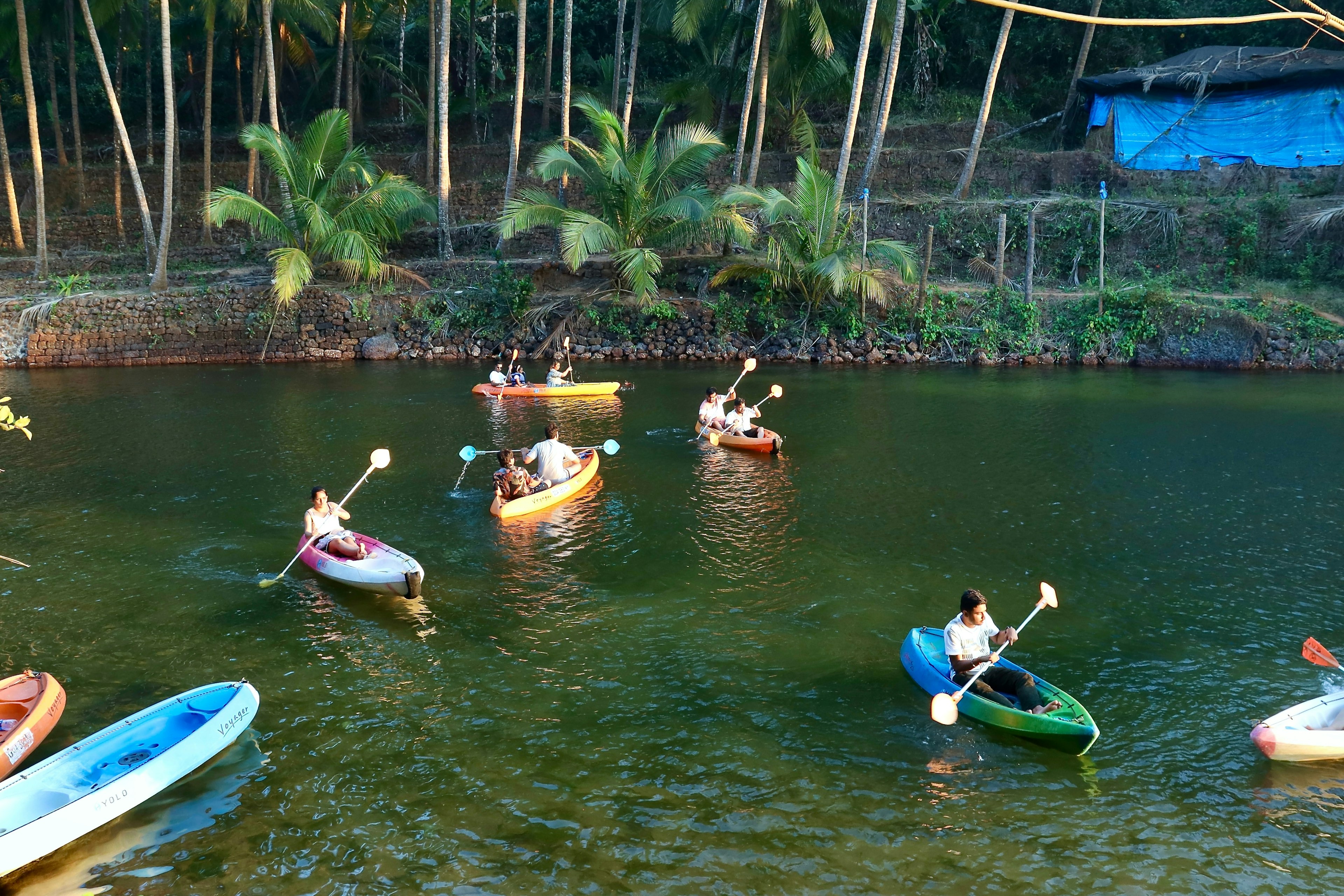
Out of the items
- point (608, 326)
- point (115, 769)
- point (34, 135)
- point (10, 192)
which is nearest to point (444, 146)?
point (608, 326)

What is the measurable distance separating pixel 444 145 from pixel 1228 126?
2300 cm

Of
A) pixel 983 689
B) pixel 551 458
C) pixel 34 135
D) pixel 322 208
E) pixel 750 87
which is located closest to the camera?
pixel 983 689

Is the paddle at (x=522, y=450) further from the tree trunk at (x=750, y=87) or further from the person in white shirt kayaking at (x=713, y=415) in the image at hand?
the tree trunk at (x=750, y=87)

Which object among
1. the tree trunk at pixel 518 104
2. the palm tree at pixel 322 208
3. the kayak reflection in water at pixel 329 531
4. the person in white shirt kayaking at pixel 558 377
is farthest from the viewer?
the tree trunk at pixel 518 104

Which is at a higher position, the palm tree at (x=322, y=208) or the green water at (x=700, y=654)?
the palm tree at (x=322, y=208)

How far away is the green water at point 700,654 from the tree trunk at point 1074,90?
17.9 meters

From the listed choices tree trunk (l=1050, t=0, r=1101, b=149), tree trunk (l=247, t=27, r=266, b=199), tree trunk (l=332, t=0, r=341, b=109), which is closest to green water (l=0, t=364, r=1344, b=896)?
tree trunk (l=247, t=27, r=266, b=199)

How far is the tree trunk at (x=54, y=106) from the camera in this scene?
33.2 m

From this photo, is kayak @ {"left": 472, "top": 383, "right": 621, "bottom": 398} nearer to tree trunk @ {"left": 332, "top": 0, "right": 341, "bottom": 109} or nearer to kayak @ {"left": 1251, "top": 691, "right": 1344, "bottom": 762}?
kayak @ {"left": 1251, "top": 691, "right": 1344, "bottom": 762}

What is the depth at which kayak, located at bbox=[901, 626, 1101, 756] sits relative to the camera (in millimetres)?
7332

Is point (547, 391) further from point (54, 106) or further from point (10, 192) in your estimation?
point (54, 106)

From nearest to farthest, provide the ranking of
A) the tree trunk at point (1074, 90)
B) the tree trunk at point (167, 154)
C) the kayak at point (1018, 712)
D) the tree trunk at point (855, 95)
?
1. the kayak at point (1018, 712)
2. the tree trunk at point (855, 95)
3. the tree trunk at point (167, 154)
4. the tree trunk at point (1074, 90)

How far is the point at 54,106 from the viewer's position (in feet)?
111

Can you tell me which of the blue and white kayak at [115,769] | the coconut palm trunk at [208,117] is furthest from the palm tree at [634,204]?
the blue and white kayak at [115,769]
